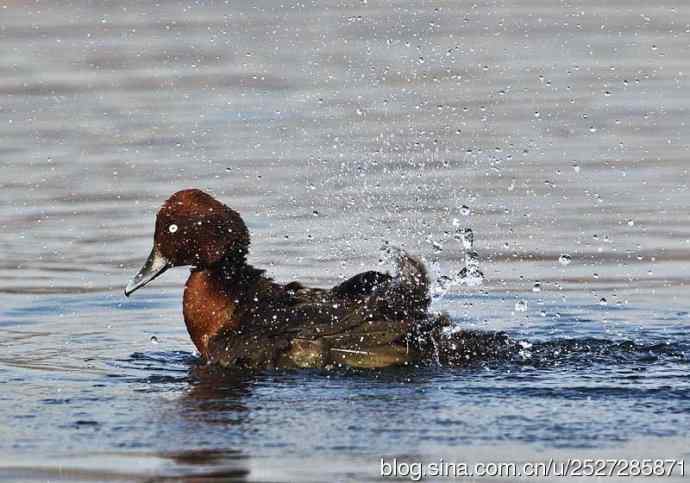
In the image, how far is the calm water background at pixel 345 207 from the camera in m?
8.54

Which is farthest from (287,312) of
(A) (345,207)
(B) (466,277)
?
(A) (345,207)

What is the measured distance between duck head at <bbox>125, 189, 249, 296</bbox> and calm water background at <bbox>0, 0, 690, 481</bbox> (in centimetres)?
61

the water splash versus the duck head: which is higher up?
the duck head

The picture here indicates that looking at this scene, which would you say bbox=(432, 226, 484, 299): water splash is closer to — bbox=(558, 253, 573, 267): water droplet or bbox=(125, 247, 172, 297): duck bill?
bbox=(558, 253, 573, 267): water droplet

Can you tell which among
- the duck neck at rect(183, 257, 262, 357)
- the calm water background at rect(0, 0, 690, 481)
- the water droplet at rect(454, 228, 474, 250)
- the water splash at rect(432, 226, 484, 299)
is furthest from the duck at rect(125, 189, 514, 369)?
the water droplet at rect(454, 228, 474, 250)

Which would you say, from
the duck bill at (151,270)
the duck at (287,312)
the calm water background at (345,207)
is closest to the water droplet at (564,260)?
the calm water background at (345,207)

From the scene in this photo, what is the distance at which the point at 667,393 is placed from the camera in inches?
360

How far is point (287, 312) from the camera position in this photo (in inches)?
393

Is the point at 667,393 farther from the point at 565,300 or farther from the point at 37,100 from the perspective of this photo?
the point at 37,100

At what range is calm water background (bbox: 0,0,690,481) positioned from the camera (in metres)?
8.54

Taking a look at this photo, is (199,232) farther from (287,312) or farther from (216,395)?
(216,395)

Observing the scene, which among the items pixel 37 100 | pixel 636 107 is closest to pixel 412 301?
pixel 636 107

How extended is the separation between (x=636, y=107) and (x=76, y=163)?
16.9 ft

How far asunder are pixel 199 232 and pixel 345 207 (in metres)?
3.66
